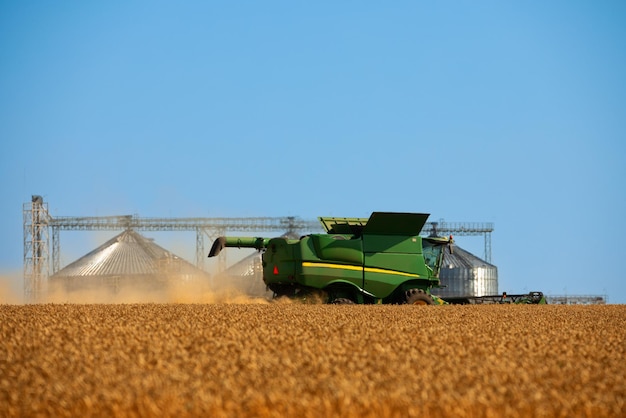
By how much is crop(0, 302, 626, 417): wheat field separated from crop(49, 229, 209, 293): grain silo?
184ft

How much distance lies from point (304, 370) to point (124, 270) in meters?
68.1

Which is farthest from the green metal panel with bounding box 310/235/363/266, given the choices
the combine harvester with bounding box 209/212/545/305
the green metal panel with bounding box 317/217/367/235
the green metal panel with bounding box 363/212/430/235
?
the green metal panel with bounding box 317/217/367/235

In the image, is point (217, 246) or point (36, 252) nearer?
point (217, 246)

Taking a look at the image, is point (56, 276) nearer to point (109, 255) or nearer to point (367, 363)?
point (109, 255)

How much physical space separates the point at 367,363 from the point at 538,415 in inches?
115

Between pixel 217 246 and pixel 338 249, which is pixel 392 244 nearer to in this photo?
pixel 338 249

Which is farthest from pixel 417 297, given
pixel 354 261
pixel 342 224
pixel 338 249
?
pixel 342 224

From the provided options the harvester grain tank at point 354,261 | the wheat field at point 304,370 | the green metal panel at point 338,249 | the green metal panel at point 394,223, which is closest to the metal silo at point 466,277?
the harvester grain tank at point 354,261

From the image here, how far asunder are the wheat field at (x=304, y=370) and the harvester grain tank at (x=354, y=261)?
1094 centimetres

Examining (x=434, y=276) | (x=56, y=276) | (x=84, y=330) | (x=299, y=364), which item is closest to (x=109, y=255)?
(x=56, y=276)

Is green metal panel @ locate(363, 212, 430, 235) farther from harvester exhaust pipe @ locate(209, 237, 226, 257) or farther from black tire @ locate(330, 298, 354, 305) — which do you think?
harvester exhaust pipe @ locate(209, 237, 226, 257)

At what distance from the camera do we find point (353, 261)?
2795 cm

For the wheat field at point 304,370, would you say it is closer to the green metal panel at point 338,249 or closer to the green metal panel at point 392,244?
the green metal panel at point 338,249

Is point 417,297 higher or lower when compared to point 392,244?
lower
